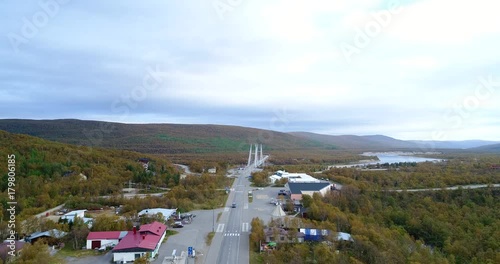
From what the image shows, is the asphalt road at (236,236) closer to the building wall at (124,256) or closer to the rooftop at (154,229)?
the rooftop at (154,229)

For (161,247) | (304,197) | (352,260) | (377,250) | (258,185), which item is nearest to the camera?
(352,260)

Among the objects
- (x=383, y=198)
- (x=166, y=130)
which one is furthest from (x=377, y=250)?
(x=166, y=130)

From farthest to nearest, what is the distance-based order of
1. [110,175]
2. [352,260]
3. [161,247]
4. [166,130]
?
1. [166,130]
2. [110,175]
3. [161,247]
4. [352,260]

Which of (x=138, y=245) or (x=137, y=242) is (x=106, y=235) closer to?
(x=137, y=242)

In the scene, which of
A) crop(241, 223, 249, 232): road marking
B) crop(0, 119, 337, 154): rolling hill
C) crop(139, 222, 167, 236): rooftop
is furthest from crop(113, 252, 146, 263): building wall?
crop(0, 119, 337, 154): rolling hill

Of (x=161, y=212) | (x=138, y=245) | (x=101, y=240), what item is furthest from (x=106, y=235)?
(x=161, y=212)

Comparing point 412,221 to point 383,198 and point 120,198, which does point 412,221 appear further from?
point 120,198
